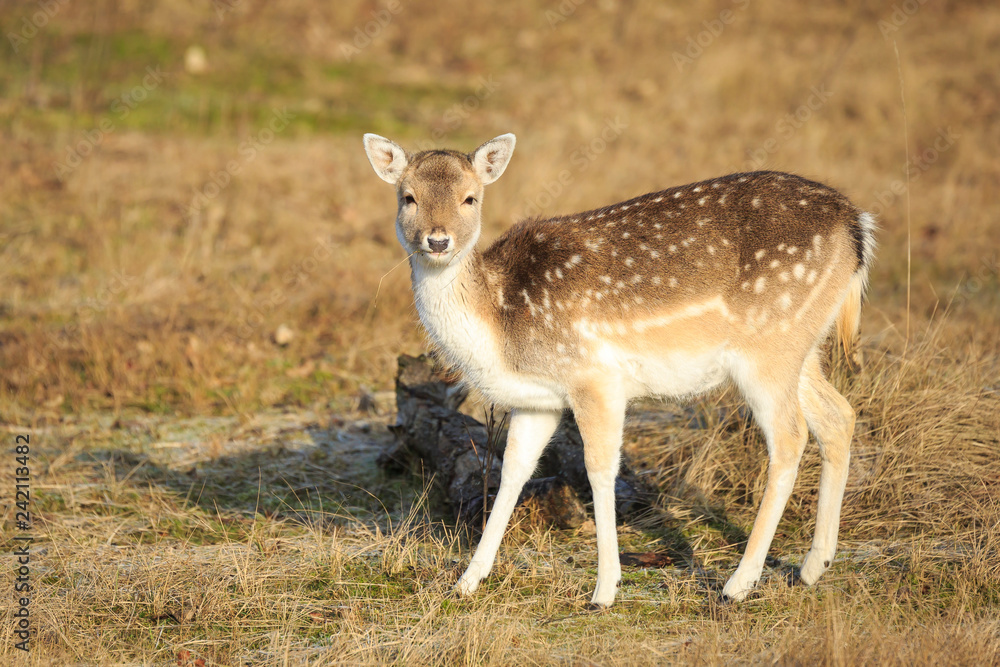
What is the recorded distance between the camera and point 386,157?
5996mm

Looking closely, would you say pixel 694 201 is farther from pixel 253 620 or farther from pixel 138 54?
pixel 138 54

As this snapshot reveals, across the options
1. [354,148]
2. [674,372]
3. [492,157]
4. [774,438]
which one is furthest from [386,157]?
[354,148]

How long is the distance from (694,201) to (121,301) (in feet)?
23.4

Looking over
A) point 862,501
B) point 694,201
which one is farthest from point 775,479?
point 694,201

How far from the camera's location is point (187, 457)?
780 centimetres

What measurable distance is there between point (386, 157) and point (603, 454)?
2306 mm

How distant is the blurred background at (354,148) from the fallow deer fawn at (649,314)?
1.93 m

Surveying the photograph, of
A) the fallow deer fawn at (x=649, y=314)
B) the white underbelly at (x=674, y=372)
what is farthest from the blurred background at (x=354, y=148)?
the white underbelly at (x=674, y=372)

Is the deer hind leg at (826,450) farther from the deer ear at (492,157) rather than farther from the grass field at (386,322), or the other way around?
the deer ear at (492,157)

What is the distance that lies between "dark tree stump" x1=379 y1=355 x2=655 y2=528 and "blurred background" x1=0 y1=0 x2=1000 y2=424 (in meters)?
1.63

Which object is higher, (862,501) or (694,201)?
(694,201)

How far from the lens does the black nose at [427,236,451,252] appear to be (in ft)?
17.4

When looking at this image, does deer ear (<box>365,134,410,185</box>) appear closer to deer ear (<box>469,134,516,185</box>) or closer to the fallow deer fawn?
the fallow deer fawn

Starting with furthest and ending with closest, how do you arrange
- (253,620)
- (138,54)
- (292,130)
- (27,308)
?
(138,54), (292,130), (27,308), (253,620)
